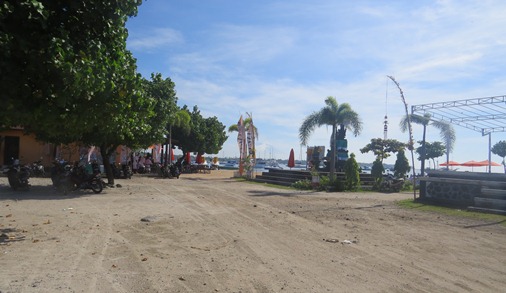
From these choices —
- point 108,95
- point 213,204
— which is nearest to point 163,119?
point 213,204

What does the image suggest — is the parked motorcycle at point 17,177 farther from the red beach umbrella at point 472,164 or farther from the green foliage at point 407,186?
the red beach umbrella at point 472,164

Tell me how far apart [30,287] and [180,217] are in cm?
611

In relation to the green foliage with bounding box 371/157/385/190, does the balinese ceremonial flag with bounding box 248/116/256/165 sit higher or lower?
higher

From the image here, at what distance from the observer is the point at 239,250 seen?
23.8 feet

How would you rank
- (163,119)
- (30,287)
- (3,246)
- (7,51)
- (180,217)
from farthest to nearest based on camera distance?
(163,119) < (180,217) < (3,246) < (7,51) < (30,287)

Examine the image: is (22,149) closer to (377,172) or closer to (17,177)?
(17,177)

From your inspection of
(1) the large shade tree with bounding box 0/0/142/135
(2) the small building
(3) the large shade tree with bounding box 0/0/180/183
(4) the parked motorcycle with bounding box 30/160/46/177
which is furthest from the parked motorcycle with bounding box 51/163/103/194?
(2) the small building

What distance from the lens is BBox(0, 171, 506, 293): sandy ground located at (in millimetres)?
5395

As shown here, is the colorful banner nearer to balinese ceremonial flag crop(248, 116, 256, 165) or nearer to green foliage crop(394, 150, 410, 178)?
balinese ceremonial flag crop(248, 116, 256, 165)

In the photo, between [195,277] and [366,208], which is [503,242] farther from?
[195,277]

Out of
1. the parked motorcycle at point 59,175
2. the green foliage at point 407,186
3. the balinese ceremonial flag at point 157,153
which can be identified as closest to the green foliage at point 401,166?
the green foliage at point 407,186

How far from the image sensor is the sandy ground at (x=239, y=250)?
539 cm

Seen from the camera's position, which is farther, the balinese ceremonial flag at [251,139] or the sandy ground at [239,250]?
the balinese ceremonial flag at [251,139]

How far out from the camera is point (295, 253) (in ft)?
23.5
